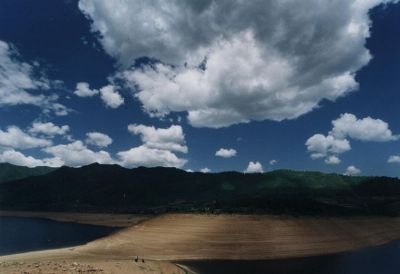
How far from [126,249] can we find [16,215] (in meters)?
139

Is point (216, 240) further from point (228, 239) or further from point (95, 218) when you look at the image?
point (95, 218)

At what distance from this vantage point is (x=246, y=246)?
83.2m

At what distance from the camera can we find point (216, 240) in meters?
84.4

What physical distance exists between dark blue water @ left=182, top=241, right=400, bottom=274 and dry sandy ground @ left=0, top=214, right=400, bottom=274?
4.34 meters

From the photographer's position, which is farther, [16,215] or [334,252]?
[16,215]

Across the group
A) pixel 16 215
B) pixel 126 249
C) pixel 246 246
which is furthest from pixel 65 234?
pixel 16 215

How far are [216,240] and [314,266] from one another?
67.8 feet

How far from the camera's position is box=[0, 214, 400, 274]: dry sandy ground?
75.9 meters

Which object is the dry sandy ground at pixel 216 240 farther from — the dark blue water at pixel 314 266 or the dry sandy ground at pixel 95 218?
the dry sandy ground at pixel 95 218

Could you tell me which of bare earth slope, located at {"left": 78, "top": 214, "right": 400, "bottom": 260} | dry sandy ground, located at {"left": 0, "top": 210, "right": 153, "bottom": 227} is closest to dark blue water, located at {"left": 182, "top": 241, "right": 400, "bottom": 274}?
bare earth slope, located at {"left": 78, "top": 214, "right": 400, "bottom": 260}

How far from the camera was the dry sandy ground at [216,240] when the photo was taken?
75.9 meters

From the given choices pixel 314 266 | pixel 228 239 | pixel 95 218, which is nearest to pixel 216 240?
pixel 228 239

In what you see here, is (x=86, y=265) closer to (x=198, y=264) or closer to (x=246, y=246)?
(x=198, y=264)

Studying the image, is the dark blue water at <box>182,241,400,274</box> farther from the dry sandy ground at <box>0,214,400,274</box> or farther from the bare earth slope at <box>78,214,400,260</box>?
the bare earth slope at <box>78,214,400,260</box>
